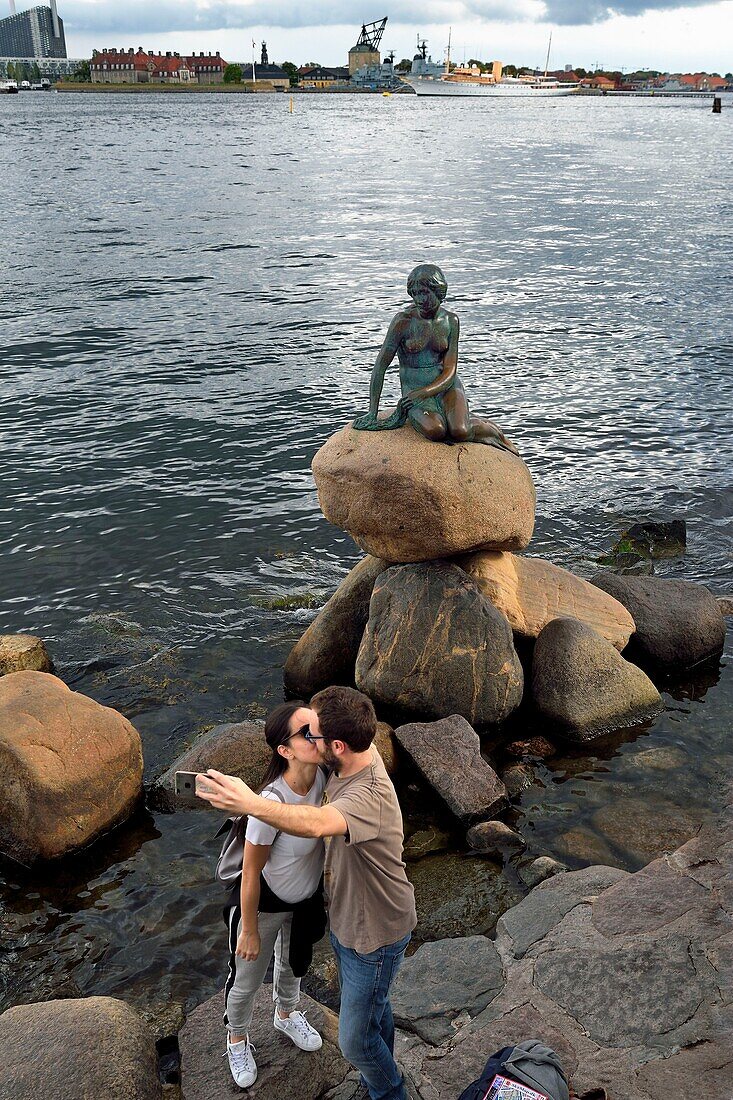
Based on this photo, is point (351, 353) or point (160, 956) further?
point (351, 353)

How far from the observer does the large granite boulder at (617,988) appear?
5000 mm

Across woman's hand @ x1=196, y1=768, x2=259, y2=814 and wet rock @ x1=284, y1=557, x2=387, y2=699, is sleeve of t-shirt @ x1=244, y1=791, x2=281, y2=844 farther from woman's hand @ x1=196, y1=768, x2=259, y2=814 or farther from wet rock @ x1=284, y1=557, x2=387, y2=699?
wet rock @ x1=284, y1=557, x2=387, y2=699

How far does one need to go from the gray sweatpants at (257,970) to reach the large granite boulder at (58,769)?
116 inches

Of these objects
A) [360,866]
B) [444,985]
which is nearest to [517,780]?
[444,985]

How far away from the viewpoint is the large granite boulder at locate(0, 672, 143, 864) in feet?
24.4

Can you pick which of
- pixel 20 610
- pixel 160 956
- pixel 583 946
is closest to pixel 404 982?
pixel 583 946

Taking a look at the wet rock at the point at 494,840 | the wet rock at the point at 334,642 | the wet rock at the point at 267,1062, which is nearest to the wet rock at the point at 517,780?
the wet rock at the point at 494,840

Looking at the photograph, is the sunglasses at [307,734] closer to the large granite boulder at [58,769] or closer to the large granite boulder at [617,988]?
the large granite boulder at [617,988]

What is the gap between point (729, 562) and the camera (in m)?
13.2

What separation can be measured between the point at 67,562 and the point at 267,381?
29.3ft

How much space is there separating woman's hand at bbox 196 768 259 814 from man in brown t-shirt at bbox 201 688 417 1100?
0.08 meters

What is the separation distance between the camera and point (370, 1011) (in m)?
4.45

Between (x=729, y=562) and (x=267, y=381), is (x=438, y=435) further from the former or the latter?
(x=267, y=381)

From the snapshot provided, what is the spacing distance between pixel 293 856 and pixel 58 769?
3.65 meters
